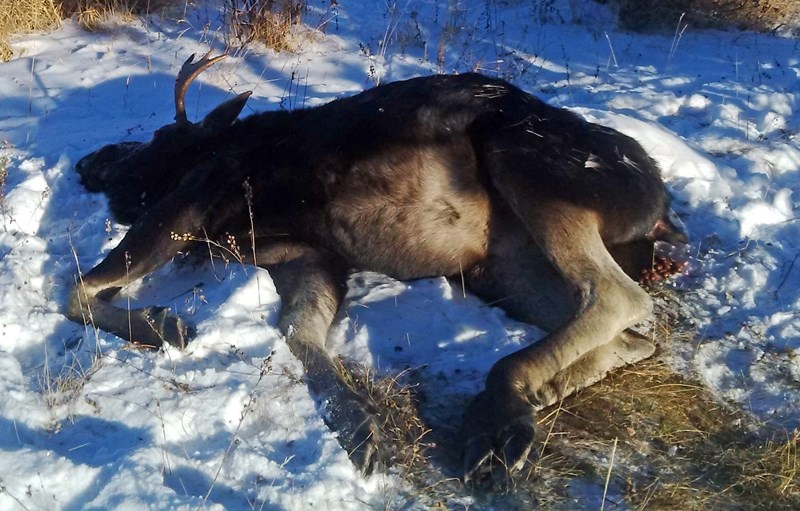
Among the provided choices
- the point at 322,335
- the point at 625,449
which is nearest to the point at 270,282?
the point at 322,335

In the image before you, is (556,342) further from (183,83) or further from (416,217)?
(183,83)

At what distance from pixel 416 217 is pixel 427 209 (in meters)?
0.08

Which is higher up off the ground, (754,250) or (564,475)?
(754,250)

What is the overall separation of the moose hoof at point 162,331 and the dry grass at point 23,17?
18.7ft

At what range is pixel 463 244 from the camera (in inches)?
194

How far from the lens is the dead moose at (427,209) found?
178 inches

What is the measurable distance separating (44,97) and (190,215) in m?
3.87

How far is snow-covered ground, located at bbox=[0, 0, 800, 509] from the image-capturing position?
334 cm

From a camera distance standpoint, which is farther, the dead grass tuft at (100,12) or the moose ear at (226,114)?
the dead grass tuft at (100,12)

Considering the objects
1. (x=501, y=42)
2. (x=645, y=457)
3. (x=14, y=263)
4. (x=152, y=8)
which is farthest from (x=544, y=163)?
(x=152, y=8)

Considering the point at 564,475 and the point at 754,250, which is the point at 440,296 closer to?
the point at 564,475

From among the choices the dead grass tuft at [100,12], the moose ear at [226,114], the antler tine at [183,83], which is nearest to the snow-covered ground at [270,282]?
the dead grass tuft at [100,12]

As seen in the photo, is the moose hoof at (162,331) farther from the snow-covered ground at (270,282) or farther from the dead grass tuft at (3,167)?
the dead grass tuft at (3,167)

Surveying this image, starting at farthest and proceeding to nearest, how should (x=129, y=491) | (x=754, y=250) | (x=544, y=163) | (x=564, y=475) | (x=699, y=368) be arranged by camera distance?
1. (x=754, y=250)
2. (x=544, y=163)
3. (x=699, y=368)
4. (x=564, y=475)
5. (x=129, y=491)
